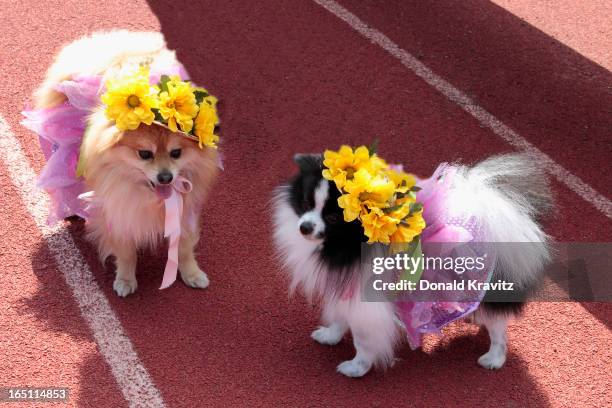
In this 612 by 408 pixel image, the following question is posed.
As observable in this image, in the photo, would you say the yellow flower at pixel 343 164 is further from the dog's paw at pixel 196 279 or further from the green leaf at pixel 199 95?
the dog's paw at pixel 196 279

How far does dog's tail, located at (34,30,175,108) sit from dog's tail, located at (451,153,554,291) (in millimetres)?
1943

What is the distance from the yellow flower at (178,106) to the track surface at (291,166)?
1.18 meters

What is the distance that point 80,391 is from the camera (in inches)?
140

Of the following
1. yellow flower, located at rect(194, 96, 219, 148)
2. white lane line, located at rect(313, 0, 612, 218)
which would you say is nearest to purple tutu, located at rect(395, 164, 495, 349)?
yellow flower, located at rect(194, 96, 219, 148)

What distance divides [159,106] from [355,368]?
5.63 feet

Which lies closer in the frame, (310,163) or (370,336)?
(310,163)

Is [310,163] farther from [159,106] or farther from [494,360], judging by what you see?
[494,360]

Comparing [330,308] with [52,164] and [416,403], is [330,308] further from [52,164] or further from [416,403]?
[52,164]

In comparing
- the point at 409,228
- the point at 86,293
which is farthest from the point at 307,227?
the point at 86,293

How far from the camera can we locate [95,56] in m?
4.00

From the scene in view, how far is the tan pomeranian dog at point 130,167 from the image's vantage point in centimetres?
356

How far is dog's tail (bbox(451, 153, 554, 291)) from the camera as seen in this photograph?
3.34 m

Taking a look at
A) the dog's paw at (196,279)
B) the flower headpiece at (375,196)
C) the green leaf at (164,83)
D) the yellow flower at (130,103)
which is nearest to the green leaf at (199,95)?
the green leaf at (164,83)

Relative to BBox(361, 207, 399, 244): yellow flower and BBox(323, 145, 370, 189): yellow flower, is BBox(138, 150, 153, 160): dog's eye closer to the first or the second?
BBox(323, 145, 370, 189): yellow flower
